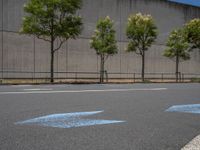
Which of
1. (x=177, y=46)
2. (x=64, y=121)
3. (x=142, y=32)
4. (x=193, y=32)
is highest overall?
(x=193, y=32)

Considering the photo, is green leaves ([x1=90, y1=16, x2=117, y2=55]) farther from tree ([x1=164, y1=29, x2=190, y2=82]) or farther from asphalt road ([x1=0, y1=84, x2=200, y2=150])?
asphalt road ([x1=0, y1=84, x2=200, y2=150])

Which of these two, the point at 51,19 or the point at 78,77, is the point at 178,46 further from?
the point at 51,19

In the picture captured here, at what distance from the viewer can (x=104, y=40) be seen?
33.7 meters

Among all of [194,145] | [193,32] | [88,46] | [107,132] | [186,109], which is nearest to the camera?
[194,145]

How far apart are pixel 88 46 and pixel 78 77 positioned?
430cm

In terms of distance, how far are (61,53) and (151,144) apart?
34.5m

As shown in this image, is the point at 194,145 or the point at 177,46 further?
the point at 177,46

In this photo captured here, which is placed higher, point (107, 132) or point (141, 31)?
point (141, 31)

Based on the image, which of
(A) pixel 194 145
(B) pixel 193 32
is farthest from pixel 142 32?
(A) pixel 194 145

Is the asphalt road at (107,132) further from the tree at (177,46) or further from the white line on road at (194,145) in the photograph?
the tree at (177,46)

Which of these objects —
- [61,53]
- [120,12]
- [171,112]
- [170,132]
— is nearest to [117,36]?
[120,12]

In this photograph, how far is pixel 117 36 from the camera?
44.8m

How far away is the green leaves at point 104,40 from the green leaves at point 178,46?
9771 millimetres

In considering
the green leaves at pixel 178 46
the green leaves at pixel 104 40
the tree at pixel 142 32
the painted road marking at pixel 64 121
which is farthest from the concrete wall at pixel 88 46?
the painted road marking at pixel 64 121
